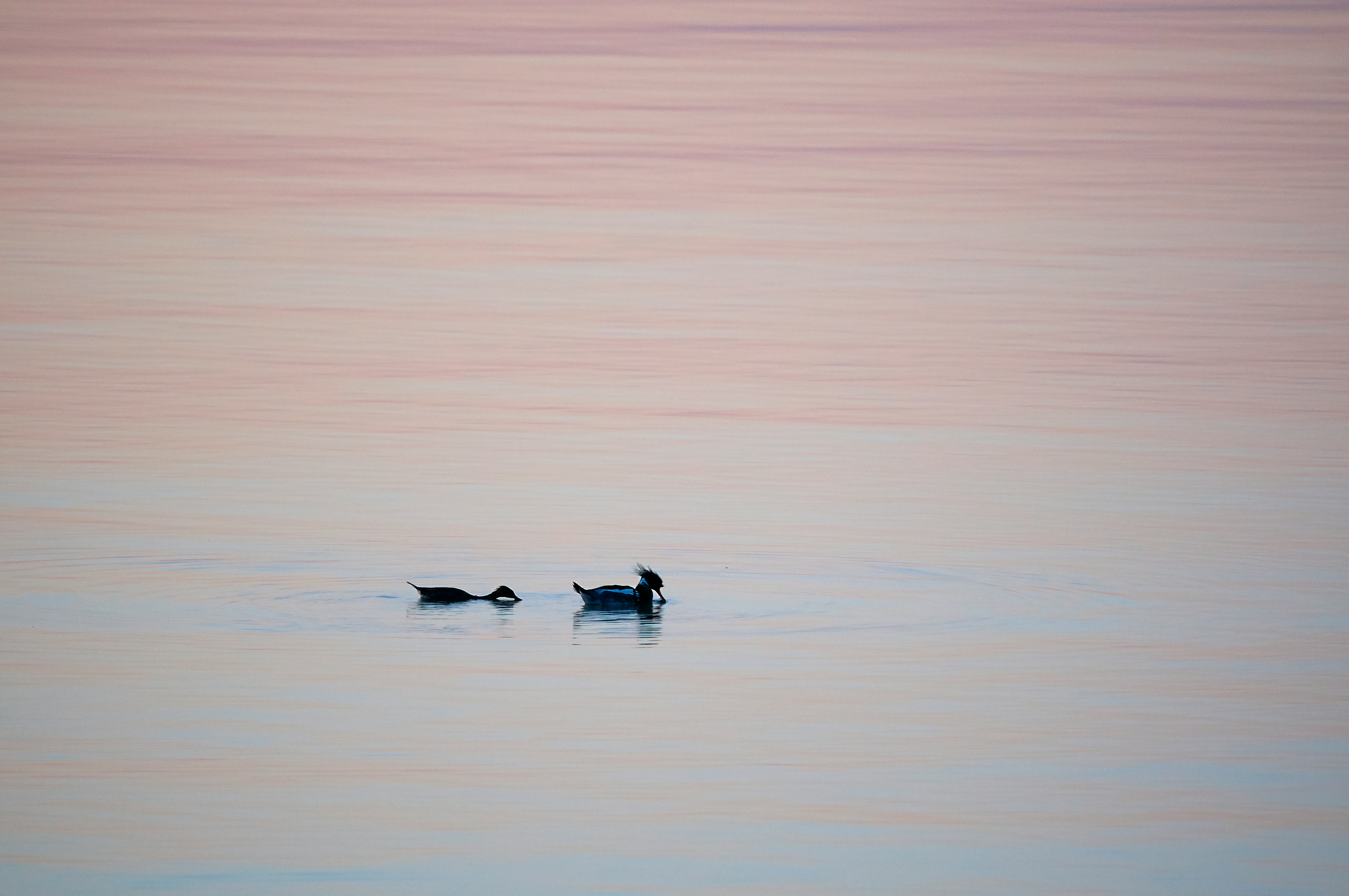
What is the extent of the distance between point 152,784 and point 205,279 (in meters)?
20.5

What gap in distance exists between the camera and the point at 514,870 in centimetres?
848

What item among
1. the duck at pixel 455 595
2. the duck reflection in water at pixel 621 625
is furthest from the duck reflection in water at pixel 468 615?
the duck reflection in water at pixel 621 625

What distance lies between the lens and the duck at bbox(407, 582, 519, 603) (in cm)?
1424

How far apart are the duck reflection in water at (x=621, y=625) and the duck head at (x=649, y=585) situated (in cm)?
11

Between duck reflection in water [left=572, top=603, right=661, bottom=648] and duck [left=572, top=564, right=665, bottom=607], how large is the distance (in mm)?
58

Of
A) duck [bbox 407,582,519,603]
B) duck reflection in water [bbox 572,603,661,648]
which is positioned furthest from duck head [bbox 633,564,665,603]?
duck [bbox 407,582,519,603]

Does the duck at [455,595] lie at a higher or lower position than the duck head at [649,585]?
lower

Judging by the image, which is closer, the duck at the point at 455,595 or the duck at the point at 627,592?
the duck at the point at 455,595

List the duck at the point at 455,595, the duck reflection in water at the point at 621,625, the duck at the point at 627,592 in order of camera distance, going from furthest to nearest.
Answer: the duck at the point at 627,592, the duck at the point at 455,595, the duck reflection in water at the point at 621,625

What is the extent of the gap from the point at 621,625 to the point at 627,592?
588 mm

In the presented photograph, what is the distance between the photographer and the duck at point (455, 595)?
46.7ft

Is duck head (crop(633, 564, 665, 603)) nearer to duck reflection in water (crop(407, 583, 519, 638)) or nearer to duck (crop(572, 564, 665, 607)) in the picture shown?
duck (crop(572, 564, 665, 607))

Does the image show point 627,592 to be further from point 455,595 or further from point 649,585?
point 455,595

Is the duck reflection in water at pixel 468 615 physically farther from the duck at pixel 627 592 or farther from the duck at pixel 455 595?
the duck at pixel 627 592
